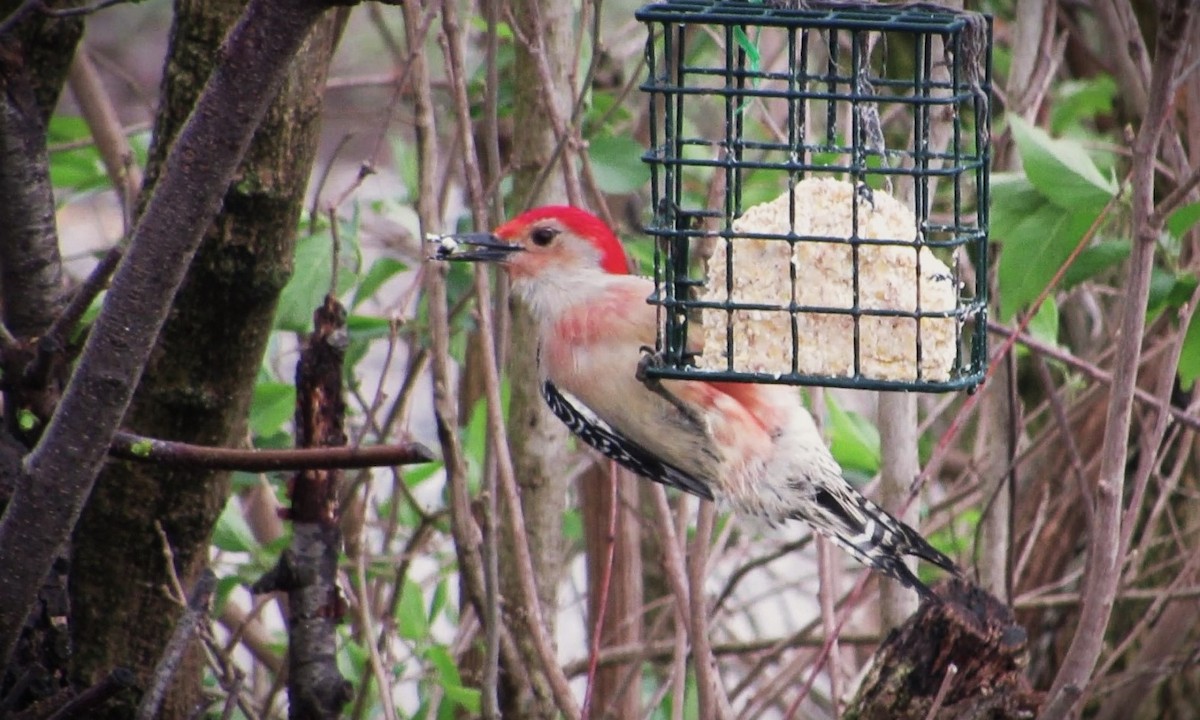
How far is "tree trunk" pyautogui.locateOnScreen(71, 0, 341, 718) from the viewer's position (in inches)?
109

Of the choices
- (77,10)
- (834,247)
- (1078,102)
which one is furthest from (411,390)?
(1078,102)

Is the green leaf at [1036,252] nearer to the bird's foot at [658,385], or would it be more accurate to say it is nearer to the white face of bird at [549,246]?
the bird's foot at [658,385]

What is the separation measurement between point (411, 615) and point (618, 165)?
134 cm

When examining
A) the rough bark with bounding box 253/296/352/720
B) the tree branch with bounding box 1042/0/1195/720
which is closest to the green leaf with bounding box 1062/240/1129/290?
the tree branch with bounding box 1042/0/1195/720

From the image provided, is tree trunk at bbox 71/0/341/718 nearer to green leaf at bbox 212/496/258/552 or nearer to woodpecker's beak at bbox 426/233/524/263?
woodpecker's beak at bbox 426/233/524/263

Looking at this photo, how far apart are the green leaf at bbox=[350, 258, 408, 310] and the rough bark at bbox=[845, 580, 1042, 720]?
1.65 meters

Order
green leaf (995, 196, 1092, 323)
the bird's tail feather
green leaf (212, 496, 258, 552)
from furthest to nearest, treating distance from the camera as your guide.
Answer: green leaf (212, 496, 258, 552), the bird's tail feather, green leaf (995, 196, 1092, 323)

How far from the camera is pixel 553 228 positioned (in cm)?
344

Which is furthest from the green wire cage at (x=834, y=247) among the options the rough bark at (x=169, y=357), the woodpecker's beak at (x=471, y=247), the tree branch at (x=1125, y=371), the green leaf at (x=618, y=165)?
the rough bark at (x=169, y=357)

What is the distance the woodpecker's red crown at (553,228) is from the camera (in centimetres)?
338

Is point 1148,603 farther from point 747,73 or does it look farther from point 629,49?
point 747,73

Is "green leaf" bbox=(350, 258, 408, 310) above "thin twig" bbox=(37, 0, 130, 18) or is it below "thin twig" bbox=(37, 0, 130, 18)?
below

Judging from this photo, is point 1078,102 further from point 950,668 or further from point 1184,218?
point 950,668

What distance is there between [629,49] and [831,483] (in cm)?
A: 229
